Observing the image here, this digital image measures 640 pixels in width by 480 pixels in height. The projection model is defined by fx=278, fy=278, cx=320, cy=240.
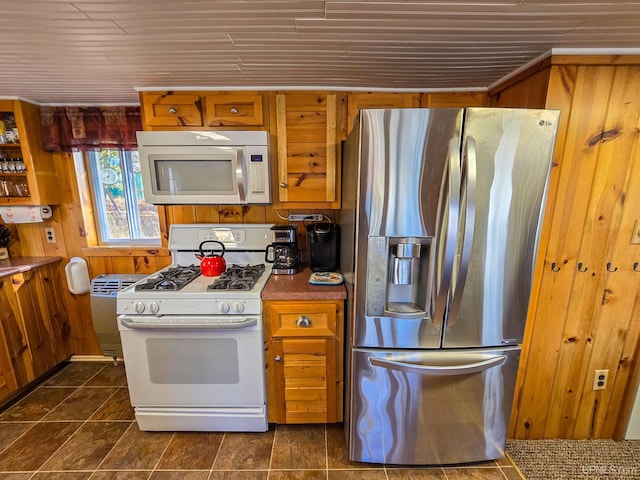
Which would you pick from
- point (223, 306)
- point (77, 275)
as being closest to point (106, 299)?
point (77, 275)

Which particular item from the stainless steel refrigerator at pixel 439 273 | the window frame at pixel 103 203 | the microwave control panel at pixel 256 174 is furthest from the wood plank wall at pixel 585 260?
the window frame at pixel 103 203

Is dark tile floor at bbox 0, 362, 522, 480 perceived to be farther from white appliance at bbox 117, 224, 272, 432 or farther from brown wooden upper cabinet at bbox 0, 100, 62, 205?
brown wooden upper cabinet at bbox 0, 100, 62, 205

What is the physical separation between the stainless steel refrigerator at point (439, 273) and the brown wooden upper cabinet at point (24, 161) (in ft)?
7.79

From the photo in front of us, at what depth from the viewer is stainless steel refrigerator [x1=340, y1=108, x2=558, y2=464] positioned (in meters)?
1.15

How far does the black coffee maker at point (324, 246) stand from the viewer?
184cm

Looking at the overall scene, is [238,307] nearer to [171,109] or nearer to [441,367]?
[441,367]

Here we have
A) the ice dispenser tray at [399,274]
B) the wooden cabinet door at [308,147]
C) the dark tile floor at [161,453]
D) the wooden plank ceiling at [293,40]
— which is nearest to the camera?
the wooden plank ceiling at [293,40]

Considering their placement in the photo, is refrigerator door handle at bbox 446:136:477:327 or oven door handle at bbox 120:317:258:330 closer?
refrigerator door handle at bbox 446:136:477:327

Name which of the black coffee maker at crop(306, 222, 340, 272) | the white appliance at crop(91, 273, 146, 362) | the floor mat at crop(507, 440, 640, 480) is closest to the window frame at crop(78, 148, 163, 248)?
the white appliance at crop(91, 273, 146, 362)

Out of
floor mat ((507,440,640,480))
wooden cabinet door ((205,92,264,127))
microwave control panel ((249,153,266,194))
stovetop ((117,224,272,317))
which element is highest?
wooden cabinet door ((205,92,264,127))

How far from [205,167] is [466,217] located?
1450 millimetres

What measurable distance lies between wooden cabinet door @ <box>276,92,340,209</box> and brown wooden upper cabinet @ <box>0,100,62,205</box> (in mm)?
1876

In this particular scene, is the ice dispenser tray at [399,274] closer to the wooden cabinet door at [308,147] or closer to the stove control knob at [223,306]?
the wooden cabinet door at [308,147]

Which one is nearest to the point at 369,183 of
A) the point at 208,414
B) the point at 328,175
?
the point at 328,175
